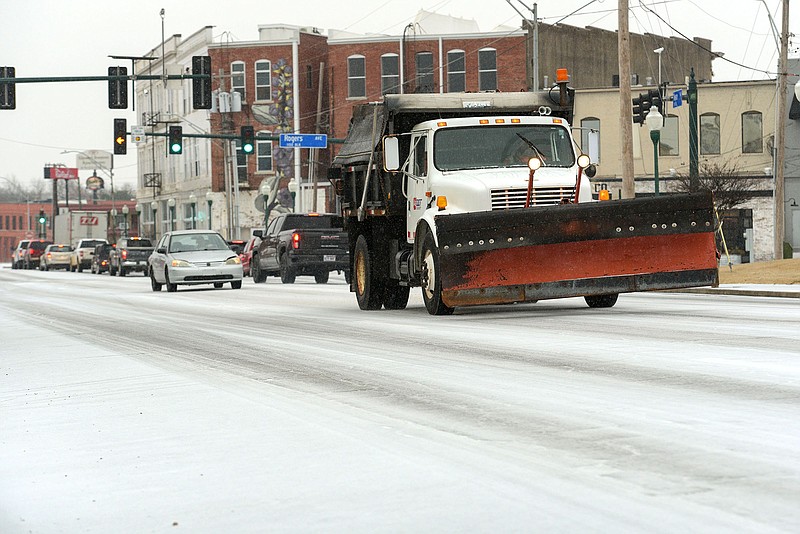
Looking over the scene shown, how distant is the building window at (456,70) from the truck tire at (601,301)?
56895 mm

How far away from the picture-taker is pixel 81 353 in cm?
1475

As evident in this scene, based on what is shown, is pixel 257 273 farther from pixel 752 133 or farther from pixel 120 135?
pixel 752 133

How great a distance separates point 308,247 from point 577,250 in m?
21.2

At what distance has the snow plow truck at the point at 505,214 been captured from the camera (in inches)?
685

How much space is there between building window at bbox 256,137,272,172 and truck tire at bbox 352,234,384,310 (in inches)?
2378

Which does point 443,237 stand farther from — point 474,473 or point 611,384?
point 474,473

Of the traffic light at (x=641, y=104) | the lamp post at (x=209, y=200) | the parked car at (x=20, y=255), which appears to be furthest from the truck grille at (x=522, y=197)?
the parked car at (x=20, y=255)

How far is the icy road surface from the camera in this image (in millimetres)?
5555

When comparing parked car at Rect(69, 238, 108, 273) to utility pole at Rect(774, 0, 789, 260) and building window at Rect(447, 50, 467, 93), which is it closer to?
building window at Rect(447, 50, 467, 93)

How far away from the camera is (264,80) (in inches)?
3184

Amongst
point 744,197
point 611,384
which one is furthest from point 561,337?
point 744,197

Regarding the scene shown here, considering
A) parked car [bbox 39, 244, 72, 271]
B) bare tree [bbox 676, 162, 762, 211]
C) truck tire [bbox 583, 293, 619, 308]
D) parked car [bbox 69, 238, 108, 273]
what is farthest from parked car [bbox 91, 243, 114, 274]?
truck tire [bbox 583, 293, 619, 308]

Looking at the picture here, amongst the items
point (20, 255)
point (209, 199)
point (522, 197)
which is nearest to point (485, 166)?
point (522, 197)

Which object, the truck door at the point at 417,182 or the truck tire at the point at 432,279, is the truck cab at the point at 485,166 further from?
the truck tire at the point at 432,279
